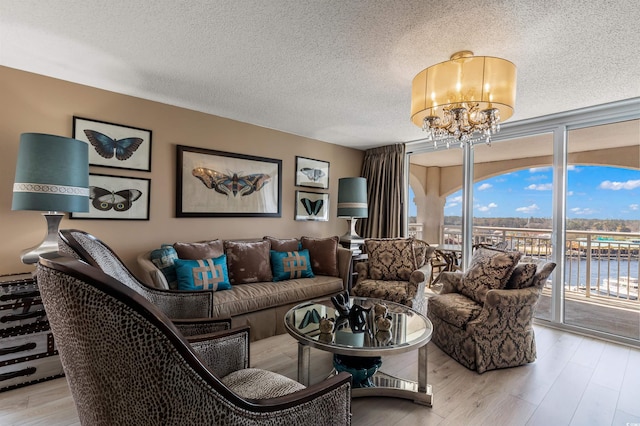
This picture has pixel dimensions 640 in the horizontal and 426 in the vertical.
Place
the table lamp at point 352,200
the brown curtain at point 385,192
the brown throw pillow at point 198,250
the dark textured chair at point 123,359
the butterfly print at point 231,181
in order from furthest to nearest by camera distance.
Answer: the brown curtain at point 385,192 < the table lamp at point 352,200 < the butterfly print at point 231,181 < the brown throw pillow at point 198,250 < the dark textured chair at point 123,359

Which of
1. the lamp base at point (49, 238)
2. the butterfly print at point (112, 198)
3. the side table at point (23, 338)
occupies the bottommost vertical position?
the side table at point (23, 338)

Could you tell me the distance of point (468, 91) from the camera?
2.02 metres

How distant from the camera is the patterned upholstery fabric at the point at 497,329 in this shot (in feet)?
7.66

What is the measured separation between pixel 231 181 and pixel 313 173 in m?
1.30

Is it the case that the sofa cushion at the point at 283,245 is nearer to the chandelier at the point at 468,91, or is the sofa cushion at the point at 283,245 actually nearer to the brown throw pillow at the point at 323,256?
the brown throw pillow at the point at 323,256

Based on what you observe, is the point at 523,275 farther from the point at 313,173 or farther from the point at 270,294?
the point at 313,173

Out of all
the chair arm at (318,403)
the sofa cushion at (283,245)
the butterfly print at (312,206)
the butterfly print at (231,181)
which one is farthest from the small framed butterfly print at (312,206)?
the chair arm at (318,403)

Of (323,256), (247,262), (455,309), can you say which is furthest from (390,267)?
(247,262)

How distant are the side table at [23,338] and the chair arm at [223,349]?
149 cm

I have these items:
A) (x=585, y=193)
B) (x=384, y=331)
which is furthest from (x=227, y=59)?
(x=585, y=193)

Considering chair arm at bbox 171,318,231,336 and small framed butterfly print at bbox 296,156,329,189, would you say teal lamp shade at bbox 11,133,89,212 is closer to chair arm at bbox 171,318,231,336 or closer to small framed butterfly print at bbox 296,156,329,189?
chair arm at bbox 171,318,231,336

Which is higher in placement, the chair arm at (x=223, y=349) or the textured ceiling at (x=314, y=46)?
the textured ceiling at (x=314, y=46)

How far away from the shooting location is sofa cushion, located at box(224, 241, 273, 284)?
10.3 feet

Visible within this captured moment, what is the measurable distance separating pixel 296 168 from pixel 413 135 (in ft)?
5.59
